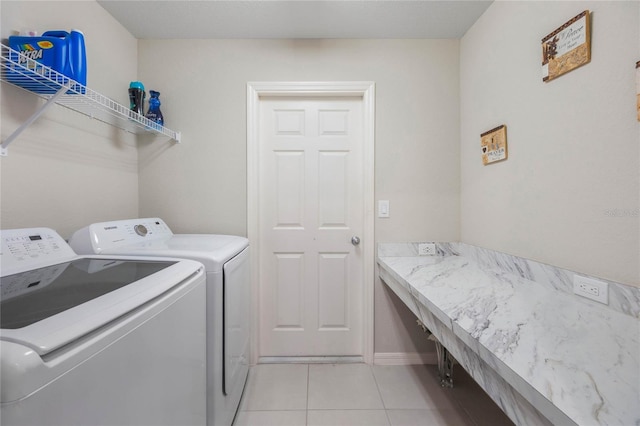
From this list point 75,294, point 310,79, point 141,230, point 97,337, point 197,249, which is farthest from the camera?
point 310,79

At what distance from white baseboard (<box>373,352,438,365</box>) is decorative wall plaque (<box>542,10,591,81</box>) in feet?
6.33

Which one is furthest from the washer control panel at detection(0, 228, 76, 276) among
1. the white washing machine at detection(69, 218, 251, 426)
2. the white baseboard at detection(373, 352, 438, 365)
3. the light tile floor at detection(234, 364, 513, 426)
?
the white baseboard at detection(373, 352, 438, 365)

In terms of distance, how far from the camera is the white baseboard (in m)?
1.90

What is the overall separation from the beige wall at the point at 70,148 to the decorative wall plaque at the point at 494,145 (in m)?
2.46

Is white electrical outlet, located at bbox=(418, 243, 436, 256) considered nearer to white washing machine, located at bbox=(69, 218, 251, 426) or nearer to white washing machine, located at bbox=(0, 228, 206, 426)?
white washing machine, located at bbox=(69, 218, 251, 426)

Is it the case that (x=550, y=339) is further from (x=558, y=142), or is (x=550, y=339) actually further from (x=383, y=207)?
(x=383, y=207)

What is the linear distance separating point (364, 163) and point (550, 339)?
143cm

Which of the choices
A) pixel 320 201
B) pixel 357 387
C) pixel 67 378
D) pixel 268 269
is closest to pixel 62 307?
pixel 67 378

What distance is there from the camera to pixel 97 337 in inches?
20.9

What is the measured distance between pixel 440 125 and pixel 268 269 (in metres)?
1.76

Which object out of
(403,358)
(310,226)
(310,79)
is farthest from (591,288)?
(310,79)

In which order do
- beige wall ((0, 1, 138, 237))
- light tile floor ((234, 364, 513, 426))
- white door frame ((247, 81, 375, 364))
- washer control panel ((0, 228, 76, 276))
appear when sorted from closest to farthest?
washer control panel ((0, 228, 76, 276))
beige wall ((0, 1, 138, 237))
light tile floor ((234, 364, 513, 426))
white door frame ((247, 81, 375, 364))

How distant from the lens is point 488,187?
1.62 meters

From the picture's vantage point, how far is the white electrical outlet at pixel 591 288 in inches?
37.5
